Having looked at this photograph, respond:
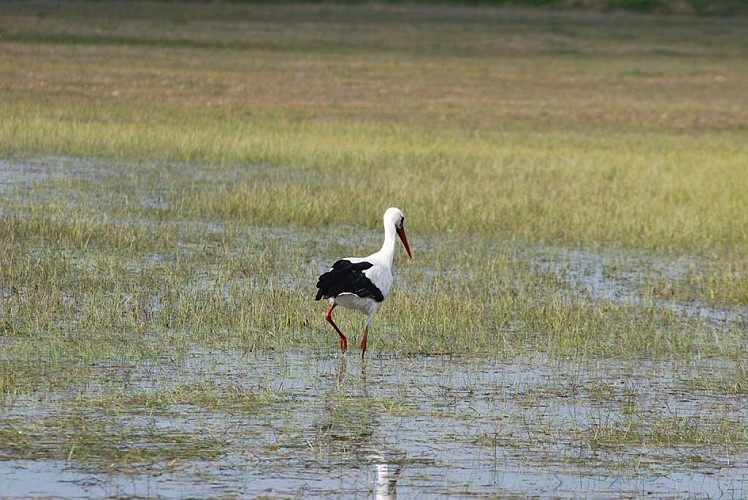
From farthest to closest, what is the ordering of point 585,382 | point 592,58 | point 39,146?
point 592,58
point 39,146
point 585,382

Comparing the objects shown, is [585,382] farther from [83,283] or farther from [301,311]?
[83,283]

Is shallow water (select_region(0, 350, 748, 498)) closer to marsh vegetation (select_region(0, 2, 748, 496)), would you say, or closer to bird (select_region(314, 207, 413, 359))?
marsh vegetation (select_region(0, 2, 748, 496))

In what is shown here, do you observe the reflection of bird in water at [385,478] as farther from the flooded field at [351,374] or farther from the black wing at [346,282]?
the black wing at [346,282]

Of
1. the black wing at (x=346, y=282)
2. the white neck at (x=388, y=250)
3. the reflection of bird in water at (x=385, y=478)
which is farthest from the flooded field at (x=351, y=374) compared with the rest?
the white neck at (x=388, y=250)

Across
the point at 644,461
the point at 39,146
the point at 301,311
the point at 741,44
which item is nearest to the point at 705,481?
the point at 644,461

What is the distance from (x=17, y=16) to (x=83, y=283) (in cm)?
5353

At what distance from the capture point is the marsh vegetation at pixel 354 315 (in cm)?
733

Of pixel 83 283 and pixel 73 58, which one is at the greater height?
pixel 73 58

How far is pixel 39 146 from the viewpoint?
2300 centimetres

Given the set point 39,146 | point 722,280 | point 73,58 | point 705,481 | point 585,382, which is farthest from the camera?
point 73,58

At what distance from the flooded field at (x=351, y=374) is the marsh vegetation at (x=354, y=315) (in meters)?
0.03

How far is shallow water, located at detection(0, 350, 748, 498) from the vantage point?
6801mm

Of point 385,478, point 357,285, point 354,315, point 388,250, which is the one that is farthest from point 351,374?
point 385,478

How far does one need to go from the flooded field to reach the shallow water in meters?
0.02
